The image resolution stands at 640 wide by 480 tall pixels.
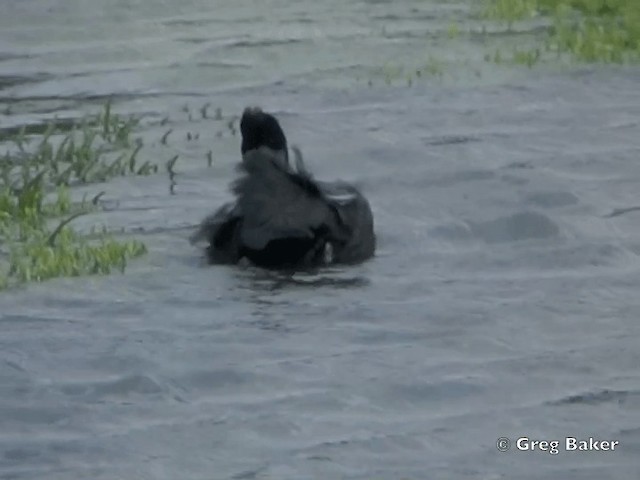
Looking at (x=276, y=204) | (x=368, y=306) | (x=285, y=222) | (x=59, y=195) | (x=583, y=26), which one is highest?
(x=583, y=26)

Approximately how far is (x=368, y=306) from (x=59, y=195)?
295 cm

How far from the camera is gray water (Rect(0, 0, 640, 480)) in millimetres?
8805

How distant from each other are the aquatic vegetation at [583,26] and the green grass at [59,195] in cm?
468

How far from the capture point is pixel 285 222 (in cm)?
1144

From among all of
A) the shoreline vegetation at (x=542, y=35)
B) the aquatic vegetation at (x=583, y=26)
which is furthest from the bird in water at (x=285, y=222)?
the aquatic vegetation at (x=583, y=26)

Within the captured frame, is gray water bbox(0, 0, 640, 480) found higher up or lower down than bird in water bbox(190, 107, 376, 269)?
lower down

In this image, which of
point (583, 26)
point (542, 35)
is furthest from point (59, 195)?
point (583, 26)

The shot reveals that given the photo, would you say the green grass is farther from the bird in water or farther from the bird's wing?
the bird's wing

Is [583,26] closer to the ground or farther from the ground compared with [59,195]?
farther from the ground

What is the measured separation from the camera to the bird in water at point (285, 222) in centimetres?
1148

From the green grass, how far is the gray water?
178mm

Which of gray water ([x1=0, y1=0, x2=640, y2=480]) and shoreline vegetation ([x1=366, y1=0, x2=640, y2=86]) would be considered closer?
gray water ([x1=0, y1=0, x2=640, y2=480])

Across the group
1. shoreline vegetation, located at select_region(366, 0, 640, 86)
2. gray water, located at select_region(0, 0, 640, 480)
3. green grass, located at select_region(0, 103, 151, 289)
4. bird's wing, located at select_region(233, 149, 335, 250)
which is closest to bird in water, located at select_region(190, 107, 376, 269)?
bird's wing, located at select_region(233, 149, 335, 250)

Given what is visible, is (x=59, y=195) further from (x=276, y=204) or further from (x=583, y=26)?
(x=583, y=26)
